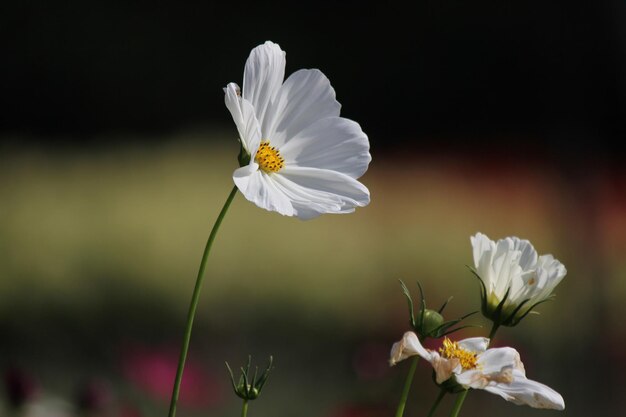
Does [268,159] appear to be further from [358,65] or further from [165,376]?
[358,65]

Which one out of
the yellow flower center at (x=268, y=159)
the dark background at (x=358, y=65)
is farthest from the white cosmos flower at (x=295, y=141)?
the dark background at (x=358, y=65)

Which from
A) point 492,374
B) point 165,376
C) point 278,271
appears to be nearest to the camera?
point 492,374

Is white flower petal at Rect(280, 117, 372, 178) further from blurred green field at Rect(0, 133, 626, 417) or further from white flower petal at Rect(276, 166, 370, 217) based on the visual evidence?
blurred green field at Rect(0, 133, 626, 417)

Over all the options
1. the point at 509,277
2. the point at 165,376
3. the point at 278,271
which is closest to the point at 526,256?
the point at 509,277

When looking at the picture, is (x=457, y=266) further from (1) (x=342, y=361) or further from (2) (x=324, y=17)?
(2) (x=324, y=17)

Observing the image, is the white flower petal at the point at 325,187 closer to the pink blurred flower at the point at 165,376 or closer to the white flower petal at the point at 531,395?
the white flower petal at the point at 531,395

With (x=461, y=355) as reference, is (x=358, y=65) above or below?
above

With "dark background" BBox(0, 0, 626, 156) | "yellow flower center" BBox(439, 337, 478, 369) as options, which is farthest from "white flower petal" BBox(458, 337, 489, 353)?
"dark background" BBox(0, 0, 626, 156)
